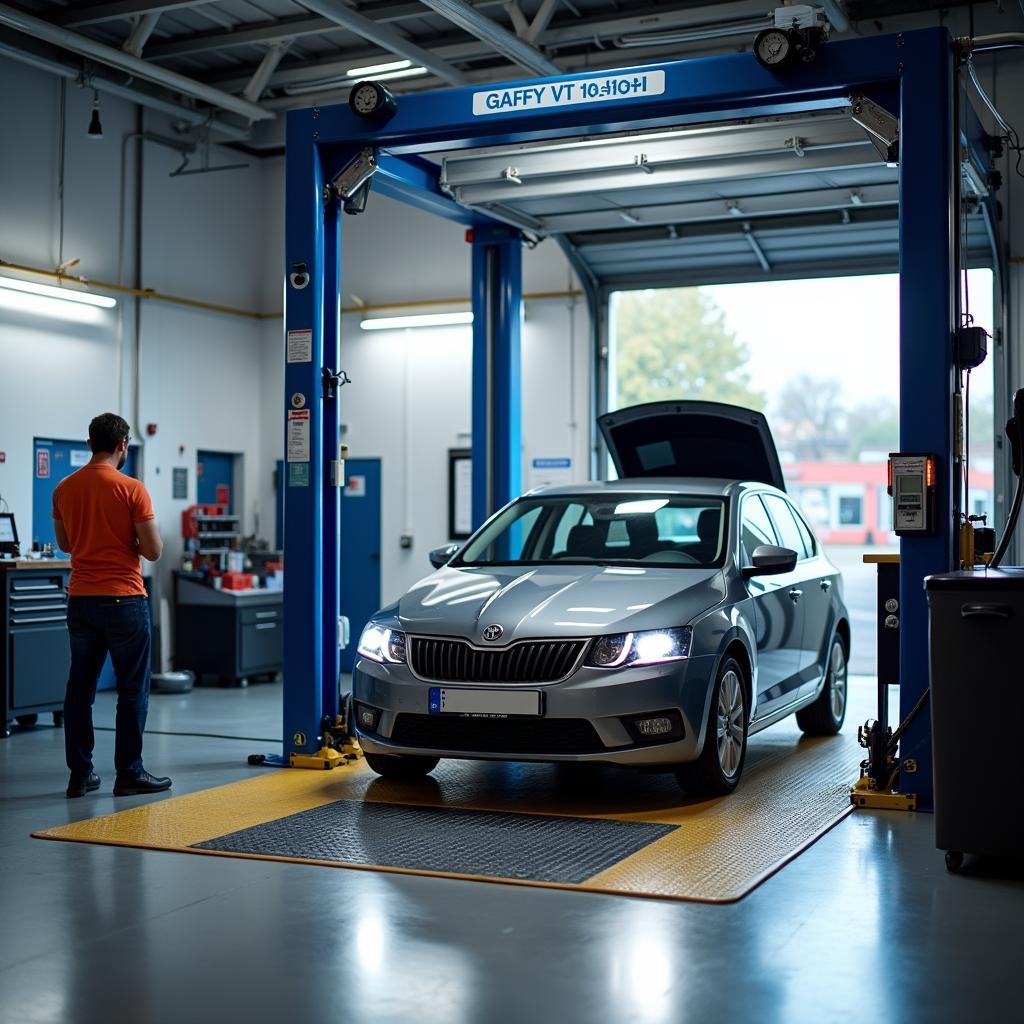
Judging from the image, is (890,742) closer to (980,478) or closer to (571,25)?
(980,478)

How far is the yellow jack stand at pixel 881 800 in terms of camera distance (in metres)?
6.40

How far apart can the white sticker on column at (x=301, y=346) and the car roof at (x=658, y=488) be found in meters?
1.49

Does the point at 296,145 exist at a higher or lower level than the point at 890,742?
higher

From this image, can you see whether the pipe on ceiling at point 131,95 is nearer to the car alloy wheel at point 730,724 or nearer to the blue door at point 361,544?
the blue door at point 361,544

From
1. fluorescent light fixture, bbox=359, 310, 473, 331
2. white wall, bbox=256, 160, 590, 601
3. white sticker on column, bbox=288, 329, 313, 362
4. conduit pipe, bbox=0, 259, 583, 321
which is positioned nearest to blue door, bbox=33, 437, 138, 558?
conduit pipe, bbox=0, 259, 583, 321

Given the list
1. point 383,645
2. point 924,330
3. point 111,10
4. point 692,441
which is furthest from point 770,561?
point 111,10

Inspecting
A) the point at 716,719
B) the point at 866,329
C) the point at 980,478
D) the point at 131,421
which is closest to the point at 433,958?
the point at 716,719

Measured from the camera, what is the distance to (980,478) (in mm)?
11273

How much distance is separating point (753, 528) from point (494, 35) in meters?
4.66

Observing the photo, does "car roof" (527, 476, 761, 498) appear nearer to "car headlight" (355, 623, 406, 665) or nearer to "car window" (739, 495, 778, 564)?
"car window" (739, 495, 778, 564)

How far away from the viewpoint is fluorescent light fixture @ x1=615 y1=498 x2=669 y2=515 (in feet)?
24.1

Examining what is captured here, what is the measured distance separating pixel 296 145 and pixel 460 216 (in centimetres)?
213

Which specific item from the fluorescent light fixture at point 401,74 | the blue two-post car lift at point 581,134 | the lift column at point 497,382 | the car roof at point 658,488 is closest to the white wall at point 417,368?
the fluorescent light fixture at point 401,74

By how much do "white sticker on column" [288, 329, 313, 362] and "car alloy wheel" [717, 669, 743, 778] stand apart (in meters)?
3.01
